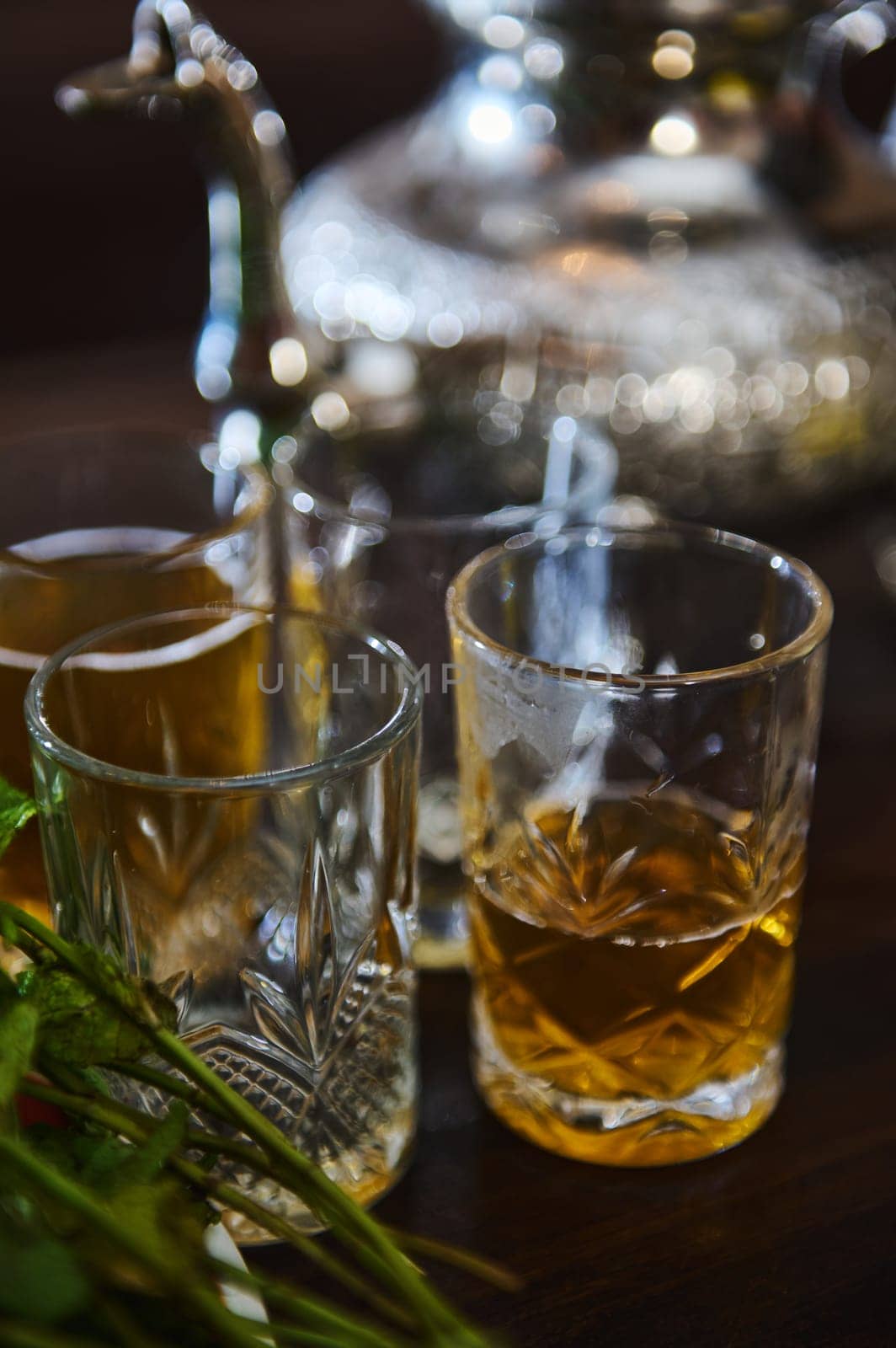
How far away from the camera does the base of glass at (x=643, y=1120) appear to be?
460 millimetres

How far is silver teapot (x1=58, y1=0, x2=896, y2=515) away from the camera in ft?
2.41

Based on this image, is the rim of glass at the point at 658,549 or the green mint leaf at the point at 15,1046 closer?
the green mint leaf at the point at 15,1046

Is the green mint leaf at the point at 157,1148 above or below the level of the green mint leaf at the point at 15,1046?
below

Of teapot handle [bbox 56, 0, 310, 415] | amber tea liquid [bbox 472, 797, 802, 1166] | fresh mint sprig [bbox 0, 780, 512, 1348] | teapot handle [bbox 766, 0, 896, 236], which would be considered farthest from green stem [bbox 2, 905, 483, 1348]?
teapot handle [bbox 766, 0, 896, 236]

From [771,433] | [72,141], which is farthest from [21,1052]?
[72,141]

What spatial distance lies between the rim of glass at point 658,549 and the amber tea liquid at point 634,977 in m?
0.05

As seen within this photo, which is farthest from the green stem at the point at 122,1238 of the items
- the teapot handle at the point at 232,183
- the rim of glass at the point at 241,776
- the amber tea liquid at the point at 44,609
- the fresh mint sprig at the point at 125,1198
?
the teapot handle at the point at 232,183

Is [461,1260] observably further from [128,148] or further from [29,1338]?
[128,148]

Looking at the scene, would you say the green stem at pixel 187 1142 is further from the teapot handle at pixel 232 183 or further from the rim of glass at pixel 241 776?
the teapot handle at pixel 232 183

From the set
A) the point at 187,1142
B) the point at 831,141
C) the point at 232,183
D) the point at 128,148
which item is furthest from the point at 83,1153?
the point at 128,148

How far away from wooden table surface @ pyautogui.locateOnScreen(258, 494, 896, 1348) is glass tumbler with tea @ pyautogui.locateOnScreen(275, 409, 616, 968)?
61 mm

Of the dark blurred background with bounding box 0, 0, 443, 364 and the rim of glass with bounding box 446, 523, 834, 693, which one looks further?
the dark blurred background with bounding box 0, 0, 443, 364

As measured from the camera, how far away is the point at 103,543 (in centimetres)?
59

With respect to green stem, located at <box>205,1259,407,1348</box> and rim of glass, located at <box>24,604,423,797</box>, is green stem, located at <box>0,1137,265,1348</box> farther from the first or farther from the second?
rim of glass, located at <box>24,604,423,797</box>
